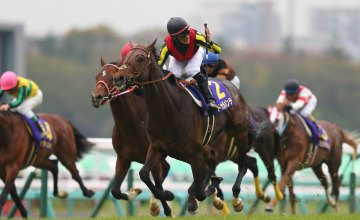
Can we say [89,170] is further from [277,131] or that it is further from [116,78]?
[116,78]

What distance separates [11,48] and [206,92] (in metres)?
9.73

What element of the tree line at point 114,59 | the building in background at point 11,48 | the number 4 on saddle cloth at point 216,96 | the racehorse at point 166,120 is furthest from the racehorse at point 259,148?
the tree line at point 114,59

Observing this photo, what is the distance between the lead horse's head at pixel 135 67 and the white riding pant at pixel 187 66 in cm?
77

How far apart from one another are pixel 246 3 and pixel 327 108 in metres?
82.5

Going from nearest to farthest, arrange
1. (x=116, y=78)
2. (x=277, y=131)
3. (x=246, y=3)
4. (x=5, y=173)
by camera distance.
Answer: (x=116, y=78) → (x=5, y=173) → (x=277, y=131) → (x=246, y=3)

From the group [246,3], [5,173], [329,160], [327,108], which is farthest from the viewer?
[246,3]

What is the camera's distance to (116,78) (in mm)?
10125

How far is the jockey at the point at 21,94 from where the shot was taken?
1388 cm

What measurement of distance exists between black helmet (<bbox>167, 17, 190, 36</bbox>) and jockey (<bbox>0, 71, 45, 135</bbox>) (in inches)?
138

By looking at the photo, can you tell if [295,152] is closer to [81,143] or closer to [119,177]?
[81,143]

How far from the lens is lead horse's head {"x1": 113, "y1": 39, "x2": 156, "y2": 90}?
1018 cm

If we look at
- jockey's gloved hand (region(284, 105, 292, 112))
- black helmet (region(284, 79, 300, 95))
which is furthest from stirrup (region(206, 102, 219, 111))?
black helmet (region(284, 79, 300, 95))

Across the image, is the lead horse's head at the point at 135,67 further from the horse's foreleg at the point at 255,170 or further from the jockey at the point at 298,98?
the jockey at the point at 298,98

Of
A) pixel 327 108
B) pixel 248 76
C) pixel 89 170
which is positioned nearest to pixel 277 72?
pixel 248 76
